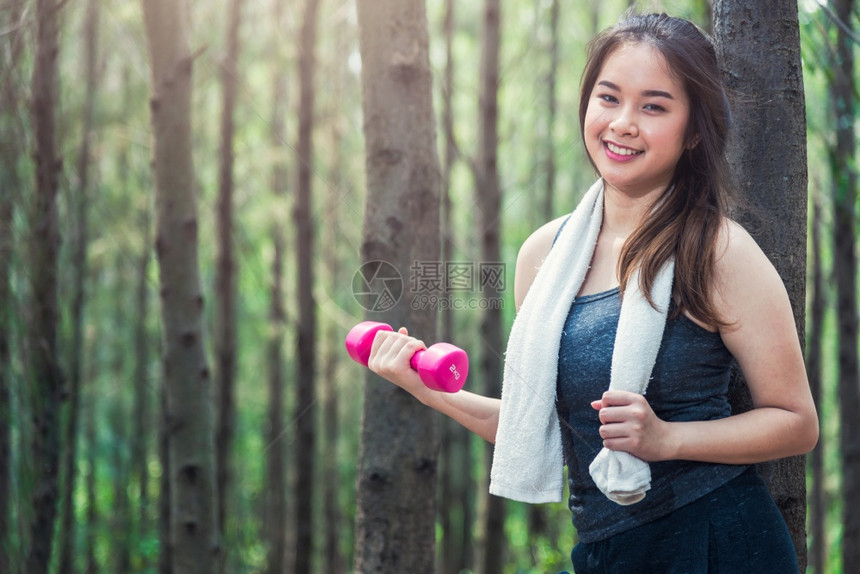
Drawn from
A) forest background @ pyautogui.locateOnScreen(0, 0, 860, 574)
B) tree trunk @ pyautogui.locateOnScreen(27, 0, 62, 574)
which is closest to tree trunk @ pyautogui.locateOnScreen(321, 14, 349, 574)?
forest background @ pyautogui.locateOnScreen(0, 0, 860, 574)

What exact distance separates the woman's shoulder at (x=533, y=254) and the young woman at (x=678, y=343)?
0.16 meters

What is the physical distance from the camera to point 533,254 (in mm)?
1906

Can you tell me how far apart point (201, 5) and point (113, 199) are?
2.72 metres

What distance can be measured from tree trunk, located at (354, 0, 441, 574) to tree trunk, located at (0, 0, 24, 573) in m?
1.57

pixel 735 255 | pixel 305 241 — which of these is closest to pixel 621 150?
pixel 735 255

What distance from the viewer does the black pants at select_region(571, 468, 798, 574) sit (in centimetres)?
153

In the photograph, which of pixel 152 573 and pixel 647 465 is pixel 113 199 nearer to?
pixel 152 573

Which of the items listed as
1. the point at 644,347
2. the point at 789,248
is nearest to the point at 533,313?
the point at 644,347

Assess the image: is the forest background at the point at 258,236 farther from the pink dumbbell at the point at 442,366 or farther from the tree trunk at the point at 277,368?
the pink dumbbell at the point at 442,366

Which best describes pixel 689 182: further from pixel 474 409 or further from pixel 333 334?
pixel 333 334

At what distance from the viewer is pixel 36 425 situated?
3.74 m

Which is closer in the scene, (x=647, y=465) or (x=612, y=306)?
(x=647, y=465)

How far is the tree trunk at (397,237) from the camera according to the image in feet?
8.86

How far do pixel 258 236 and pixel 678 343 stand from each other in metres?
12.1
